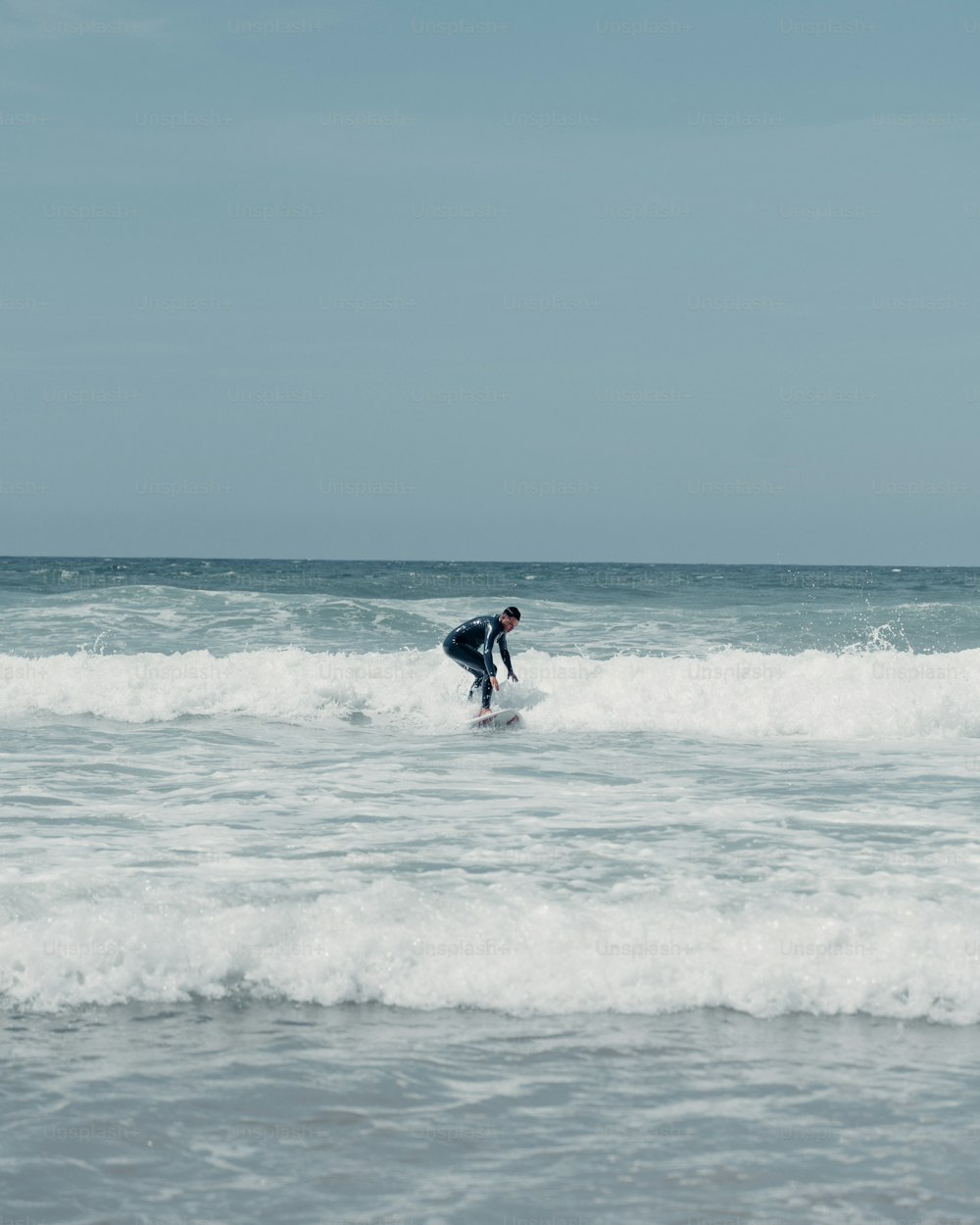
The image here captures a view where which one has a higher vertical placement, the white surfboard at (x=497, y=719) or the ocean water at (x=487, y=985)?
the white surfboard at (x=497, y=719)

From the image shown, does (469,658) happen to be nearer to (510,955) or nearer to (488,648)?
(488,648)

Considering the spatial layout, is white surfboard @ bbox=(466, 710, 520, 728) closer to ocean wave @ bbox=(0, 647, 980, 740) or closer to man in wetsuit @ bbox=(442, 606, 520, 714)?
man in wetsuit @ bbox=(442, 606, 520, 714)

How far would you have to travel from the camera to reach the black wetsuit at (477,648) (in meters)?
15.4

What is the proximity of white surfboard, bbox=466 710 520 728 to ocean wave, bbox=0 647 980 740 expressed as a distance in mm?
209

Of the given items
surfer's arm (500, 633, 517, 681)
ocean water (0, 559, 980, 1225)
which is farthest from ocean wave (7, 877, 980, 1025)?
surfer's arm (500, 633, 517, 681)

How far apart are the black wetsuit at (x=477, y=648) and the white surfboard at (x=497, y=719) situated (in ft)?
0.69

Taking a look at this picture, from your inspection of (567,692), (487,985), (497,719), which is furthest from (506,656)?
(487,985)

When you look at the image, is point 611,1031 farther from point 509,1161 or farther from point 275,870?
point 275,870

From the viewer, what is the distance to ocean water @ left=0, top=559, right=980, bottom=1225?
4055 millimetres

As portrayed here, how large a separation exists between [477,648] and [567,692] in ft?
6.80

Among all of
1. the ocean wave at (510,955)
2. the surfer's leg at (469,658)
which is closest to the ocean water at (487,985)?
the ocean wave at (510,955)

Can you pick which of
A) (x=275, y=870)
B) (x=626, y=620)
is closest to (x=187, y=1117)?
(x=275, y=870)

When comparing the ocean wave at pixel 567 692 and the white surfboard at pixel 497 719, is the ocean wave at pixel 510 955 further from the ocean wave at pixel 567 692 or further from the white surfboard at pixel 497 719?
the ocean wave at pixel 567 692

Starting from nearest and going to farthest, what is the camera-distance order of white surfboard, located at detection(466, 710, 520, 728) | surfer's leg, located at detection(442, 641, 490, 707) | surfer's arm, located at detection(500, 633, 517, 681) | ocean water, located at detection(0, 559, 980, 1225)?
1. ocean water, located at detection(0, 559, 980, 1225)
2. surfer's arm, located at detection(500, 633, 517, 681)
3. white surfboard, located at detection(466, 710, 520, 728)
4. surfer's leg, located at detection(442, 641, 490, 707)
